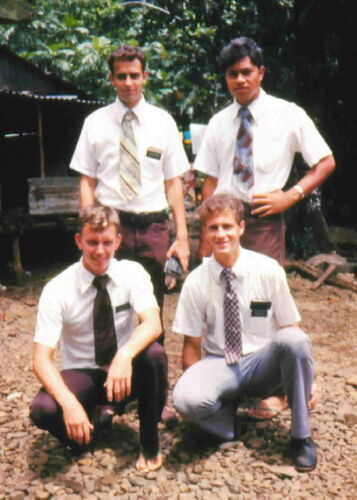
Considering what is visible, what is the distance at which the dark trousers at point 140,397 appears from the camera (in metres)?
3.41

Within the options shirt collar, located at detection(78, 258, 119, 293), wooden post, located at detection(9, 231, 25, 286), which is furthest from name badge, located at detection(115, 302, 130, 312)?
wooden post, located at detection(9, 231, 25, 286)

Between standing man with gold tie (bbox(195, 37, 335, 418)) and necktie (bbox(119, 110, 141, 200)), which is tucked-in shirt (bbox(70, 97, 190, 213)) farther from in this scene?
standing man with gold tie (bbox(195, 37, 335, 418))

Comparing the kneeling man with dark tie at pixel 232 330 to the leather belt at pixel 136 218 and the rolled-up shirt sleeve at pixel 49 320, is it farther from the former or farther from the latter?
the rolled-up shirt sleeve at pixel 49 320

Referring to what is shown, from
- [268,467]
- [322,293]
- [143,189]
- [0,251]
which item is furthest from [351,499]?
[0,251]

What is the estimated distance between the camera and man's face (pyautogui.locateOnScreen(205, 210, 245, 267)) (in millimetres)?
3639

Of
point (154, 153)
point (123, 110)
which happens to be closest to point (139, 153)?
point (154, 153)

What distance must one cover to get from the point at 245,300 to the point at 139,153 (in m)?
1.13

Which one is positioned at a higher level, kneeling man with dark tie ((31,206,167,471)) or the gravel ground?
kneeling man with dark tie ((31,206,167,471))

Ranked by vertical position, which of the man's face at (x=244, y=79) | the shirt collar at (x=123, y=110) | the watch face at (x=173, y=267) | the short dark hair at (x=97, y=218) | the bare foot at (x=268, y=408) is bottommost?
the bare foot at (x=268, y=408)

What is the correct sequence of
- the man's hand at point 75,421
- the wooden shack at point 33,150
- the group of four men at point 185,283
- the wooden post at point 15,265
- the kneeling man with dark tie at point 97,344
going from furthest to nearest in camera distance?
the wooden shack at point 33,150, the wooden post at point 15,265, the group of four men at point 185,283, the kneeling man with dark tie at point 97,344, the man's hand at point 75,421

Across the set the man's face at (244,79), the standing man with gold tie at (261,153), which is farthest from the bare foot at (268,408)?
the man's face at (244,79)

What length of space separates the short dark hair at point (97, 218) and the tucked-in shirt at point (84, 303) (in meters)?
0.25

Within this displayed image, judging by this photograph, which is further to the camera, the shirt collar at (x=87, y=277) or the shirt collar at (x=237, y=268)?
the shirt collar at (x=237, y=268)

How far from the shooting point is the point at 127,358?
3.39 m
